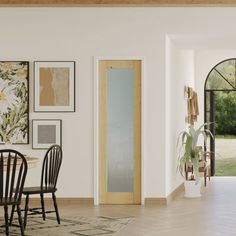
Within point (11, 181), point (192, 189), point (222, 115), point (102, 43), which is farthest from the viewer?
point (222, 115)

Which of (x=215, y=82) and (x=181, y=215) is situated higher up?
(x=215, y=82)

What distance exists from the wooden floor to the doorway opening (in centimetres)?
388

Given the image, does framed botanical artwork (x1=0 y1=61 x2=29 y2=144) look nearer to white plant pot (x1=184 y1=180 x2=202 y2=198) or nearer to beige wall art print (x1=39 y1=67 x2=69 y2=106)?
beige wall art print (x1=39 y1=67 x2=69 y2=106)

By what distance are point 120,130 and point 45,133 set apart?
99 cm

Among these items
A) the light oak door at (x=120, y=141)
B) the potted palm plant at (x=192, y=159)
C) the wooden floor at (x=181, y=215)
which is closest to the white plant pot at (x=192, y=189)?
the potted palm plant at (x=192, y=159)

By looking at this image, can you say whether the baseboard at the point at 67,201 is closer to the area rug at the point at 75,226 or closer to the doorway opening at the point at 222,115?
the area rug at the point at 75,226

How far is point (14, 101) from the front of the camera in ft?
30.6

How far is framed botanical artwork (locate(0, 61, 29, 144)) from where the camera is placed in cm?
931

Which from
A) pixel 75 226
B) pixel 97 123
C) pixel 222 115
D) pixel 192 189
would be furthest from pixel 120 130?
pixel 222 115

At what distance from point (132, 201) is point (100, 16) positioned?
247cm

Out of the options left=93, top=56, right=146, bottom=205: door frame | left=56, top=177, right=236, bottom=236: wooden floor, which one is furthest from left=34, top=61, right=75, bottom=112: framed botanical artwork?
left=56, top=177, right=236, bottom=236: wooden floor

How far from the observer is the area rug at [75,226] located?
6.99 metres

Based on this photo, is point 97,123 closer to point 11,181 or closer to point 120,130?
point 120,130

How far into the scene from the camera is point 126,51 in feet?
30.5
